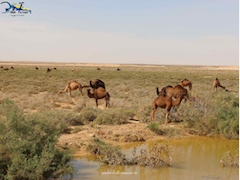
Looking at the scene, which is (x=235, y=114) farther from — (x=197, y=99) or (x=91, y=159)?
(x=91, y=159)

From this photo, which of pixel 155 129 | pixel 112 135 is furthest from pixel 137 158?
pixel 155 129

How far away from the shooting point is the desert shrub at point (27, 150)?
21.2ft

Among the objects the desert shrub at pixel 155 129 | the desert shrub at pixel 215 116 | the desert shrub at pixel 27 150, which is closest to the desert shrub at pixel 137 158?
the desert shrub at pixel 27 150

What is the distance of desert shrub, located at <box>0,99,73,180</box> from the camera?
6473 mm

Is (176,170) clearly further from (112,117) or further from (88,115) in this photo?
(88,115)

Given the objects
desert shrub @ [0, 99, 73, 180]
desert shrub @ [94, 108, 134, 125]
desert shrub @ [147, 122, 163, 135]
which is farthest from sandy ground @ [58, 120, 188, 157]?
desert shrub @ [0, 99, 73, 180]

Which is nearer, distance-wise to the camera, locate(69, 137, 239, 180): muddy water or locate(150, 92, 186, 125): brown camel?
locate(69, 137, 239, 180): muddy water

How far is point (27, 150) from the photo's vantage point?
698cm

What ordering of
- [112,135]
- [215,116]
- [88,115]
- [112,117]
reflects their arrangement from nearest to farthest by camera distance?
1. [112,135]
2. [215,116]
3. [112,117]
4. [88,115]

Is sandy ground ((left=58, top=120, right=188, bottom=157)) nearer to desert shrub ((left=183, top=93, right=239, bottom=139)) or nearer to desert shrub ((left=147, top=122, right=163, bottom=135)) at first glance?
desert shrub ((left=147, top=122, right=163, bottom=135))

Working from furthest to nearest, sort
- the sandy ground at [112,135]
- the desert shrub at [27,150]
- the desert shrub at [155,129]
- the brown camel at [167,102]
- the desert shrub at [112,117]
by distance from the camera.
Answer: the desert shrub at [112,117] → the brown camel at [167,102] → the desert shrub at [155,129] → the sandy ground at [112,135] → the desert shrub at [27,150]

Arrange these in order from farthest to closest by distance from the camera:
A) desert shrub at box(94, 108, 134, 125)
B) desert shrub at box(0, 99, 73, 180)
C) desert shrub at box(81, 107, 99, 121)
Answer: desert shrub at box(81, 107, 99, 121), desert shrub at box(94, 108, 134, 125), desert shrub at box(0, 99, 73, 180)

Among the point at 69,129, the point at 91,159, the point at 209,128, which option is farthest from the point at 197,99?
the point at 91,159

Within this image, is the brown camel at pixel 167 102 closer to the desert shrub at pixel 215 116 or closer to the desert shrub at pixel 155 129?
the desert shrub at pixel 215 116
